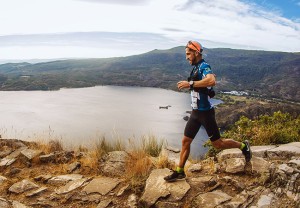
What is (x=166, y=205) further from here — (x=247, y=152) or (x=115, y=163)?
(x=115, y=163)

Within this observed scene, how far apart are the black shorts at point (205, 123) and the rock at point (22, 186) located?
3490 mm

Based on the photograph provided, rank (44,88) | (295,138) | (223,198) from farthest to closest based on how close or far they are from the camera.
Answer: (44,88), (295,138), (223,198)

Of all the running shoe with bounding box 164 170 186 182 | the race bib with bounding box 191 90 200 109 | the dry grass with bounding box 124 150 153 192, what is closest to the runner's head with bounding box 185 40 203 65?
the race bib with bounding box 191 90 200 109

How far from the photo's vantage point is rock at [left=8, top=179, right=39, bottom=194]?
5922mm

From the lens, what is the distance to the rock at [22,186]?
19.4 ft

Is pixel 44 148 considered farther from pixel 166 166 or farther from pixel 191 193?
pixel 191 193

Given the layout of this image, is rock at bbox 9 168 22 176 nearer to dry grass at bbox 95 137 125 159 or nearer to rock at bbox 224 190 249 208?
dry grass at bbox 95 137 125 159

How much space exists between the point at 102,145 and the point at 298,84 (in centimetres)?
19440

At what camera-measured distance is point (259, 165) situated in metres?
5.53

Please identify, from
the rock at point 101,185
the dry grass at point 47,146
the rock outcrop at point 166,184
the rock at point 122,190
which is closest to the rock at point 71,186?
the rock outcrop at point 166,184

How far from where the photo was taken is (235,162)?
5746 mm

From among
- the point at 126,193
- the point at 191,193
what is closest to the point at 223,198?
the point at 191,193

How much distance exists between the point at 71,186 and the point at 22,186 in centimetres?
112

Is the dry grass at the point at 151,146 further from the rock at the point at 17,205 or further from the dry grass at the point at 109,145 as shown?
the rock at the point at 17,205
